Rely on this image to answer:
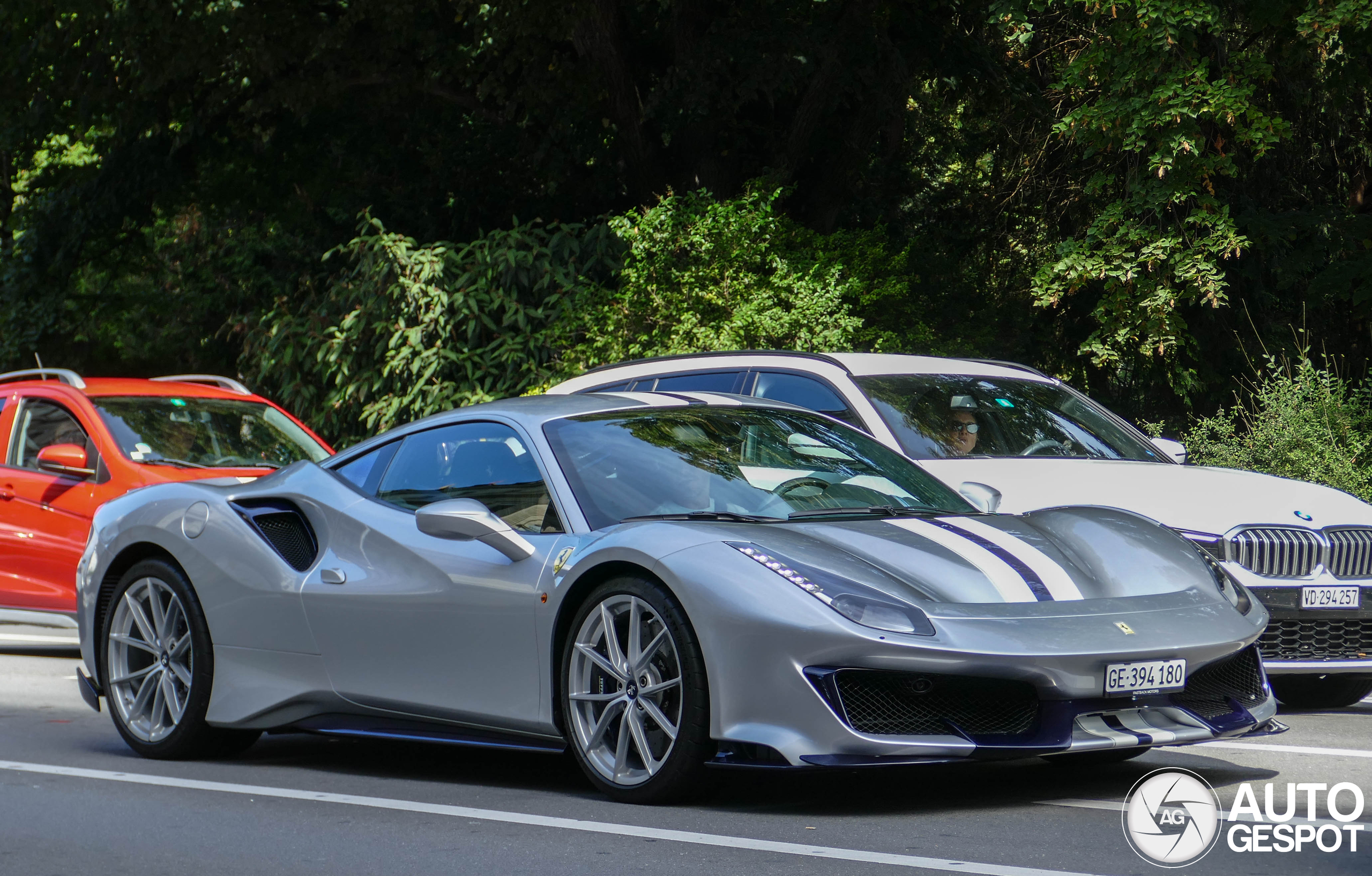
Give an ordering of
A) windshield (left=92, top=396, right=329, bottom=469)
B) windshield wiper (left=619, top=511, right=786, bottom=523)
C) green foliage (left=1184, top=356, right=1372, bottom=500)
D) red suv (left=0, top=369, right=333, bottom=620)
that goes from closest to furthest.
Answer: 1. windshield wiper (left=619, top=511, right=786, bottom=523)
2. red suv (left=0, top=369, right=333, bottom=620)
3. windshield (left=92, top=396, right=329, bottom=469)
4. green foliage (left=1184, top=356, right=1372, bottom=500)

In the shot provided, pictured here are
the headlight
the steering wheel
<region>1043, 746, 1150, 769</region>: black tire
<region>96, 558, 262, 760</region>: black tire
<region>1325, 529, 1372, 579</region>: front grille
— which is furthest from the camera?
<region>1325, 529, 1372, 579</region>: front grille

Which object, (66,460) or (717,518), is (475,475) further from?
(66,460)

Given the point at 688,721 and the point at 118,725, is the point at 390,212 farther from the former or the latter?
the point at 688,721

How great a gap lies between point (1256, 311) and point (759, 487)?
2048 cm

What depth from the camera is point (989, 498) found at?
257 inches

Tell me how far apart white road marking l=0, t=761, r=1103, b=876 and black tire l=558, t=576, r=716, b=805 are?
0.22 metres

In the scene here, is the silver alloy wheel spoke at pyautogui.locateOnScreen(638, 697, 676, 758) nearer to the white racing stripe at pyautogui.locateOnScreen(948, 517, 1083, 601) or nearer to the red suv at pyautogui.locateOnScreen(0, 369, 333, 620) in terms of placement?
the white racing stripe at pyautogui.locateOnScreen(948, 517, 1083, 601)

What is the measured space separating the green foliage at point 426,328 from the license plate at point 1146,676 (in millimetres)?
13304

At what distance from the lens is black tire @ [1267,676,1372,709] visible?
8.24 metres

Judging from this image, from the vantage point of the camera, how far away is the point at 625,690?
5477mm

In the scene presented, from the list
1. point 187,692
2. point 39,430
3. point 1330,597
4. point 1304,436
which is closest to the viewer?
point 187,692

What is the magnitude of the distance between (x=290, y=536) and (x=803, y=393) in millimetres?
3368

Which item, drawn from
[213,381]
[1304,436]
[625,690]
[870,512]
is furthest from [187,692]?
[1304,436]

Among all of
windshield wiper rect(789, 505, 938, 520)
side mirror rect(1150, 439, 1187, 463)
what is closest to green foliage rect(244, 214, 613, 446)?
side mirror rect(1150, 439, 1187, 463)
